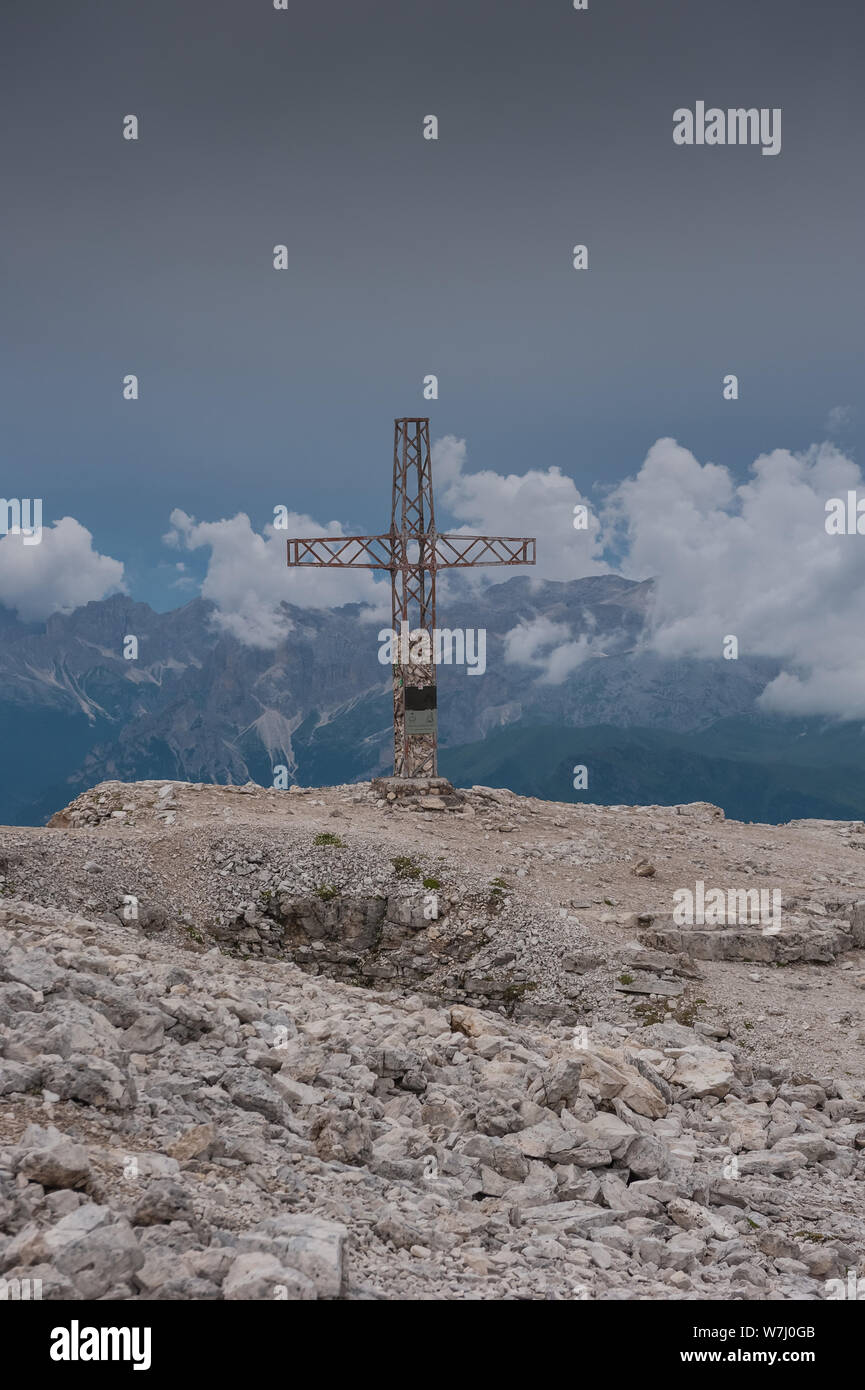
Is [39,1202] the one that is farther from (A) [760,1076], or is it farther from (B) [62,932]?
(A) [760,1076]

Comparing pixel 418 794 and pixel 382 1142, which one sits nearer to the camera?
pixel 382 1142

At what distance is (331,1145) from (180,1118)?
1848 mm

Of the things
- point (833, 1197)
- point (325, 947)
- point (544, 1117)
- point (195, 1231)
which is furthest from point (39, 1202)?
point (325, 947)

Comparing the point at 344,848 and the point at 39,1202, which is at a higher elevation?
the point at 344,848

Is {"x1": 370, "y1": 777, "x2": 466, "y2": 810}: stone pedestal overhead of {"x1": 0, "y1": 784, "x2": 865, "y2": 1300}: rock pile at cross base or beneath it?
overhead

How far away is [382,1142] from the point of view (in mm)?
11891

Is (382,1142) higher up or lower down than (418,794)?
lower down

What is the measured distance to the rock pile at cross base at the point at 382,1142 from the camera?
795 cm

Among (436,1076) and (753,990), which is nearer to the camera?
(436,1076)

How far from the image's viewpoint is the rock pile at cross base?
7.95m

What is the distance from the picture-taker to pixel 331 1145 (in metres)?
11.0

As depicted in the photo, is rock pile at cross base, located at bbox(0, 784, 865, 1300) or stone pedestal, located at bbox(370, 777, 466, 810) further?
stone pedestal, located at bbox(370, 777, 466, 810)

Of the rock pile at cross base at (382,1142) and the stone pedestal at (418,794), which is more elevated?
the stone pedestal at (418,794)

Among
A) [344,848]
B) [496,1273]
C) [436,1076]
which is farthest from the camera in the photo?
[344,848]
